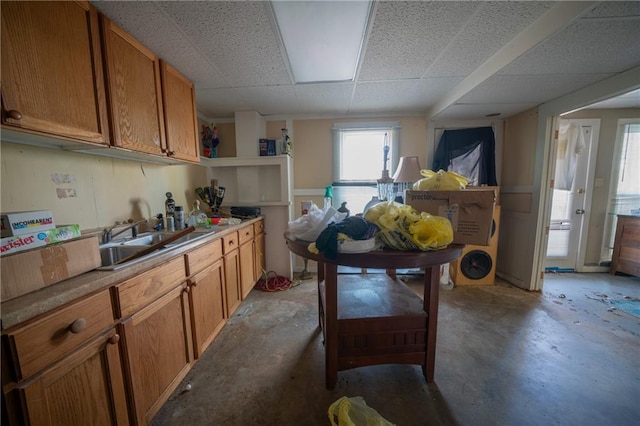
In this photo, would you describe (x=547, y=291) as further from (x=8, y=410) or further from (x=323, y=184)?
(x=8, y=410)

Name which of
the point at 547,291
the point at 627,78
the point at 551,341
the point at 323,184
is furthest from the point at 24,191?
the point at 547,291

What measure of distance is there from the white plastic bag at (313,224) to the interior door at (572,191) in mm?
3334

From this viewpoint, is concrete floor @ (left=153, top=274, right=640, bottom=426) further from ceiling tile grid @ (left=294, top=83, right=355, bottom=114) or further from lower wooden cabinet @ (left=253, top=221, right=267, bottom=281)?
ceiling tile grid @ (left=294, top=83, right=355, bottom=114)

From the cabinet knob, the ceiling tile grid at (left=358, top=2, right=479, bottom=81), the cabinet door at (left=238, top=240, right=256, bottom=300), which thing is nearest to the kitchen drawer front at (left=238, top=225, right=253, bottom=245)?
the cabinet door at (left=238, top=240, right=256, bottom=300)

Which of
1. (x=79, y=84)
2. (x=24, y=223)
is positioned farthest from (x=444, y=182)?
(x=79, y=84)

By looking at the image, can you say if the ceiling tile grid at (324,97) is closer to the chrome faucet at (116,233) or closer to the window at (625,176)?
the chrome faucet at (116,233)

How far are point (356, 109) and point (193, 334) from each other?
286 cm

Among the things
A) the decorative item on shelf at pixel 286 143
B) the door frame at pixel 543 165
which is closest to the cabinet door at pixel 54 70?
the decorative item on shelf at pixel 286 143

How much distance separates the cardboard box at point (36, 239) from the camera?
74 centimetres

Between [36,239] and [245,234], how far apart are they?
1576 millimetres

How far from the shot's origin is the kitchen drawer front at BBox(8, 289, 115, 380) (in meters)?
0.66

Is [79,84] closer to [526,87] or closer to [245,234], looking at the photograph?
[245,234]

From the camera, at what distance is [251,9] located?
4.11 feet

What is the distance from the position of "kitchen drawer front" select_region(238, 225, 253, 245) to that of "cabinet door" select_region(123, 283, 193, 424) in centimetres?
88
